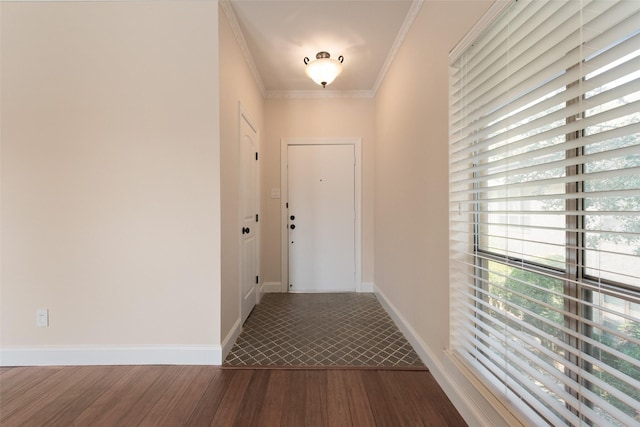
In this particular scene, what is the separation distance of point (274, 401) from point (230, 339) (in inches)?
28.9

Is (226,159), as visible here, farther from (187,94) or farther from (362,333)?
(362,333)

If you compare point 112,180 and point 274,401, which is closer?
point 274,401

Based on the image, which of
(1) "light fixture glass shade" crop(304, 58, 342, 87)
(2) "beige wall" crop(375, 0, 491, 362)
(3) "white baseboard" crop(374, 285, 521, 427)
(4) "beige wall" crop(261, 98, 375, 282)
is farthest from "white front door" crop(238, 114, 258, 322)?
(3) "white baseboard" crop(374, 285, 521, 427)

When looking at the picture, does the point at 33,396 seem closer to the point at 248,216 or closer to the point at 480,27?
the point at 248,216

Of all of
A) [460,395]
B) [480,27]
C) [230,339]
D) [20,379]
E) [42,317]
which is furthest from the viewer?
[230,339]

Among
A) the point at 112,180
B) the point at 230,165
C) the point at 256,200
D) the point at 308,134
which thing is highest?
the point at 308,134

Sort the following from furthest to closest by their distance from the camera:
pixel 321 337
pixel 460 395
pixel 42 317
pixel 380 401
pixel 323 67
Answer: pixel 323 67, pixel 321 337, pixel 42 317, pixel 380 401, pixel 460 395

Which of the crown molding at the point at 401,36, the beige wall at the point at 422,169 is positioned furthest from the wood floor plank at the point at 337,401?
the crown molding at the point at 401,36

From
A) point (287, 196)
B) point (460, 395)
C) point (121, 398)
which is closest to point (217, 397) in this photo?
point (121, 398)

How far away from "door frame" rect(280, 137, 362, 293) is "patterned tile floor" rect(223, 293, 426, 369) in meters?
0.40

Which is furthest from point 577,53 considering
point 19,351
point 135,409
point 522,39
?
point 19,351

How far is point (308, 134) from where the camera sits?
138 inches

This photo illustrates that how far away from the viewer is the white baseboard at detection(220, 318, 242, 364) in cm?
199

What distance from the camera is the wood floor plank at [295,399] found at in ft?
4.68
